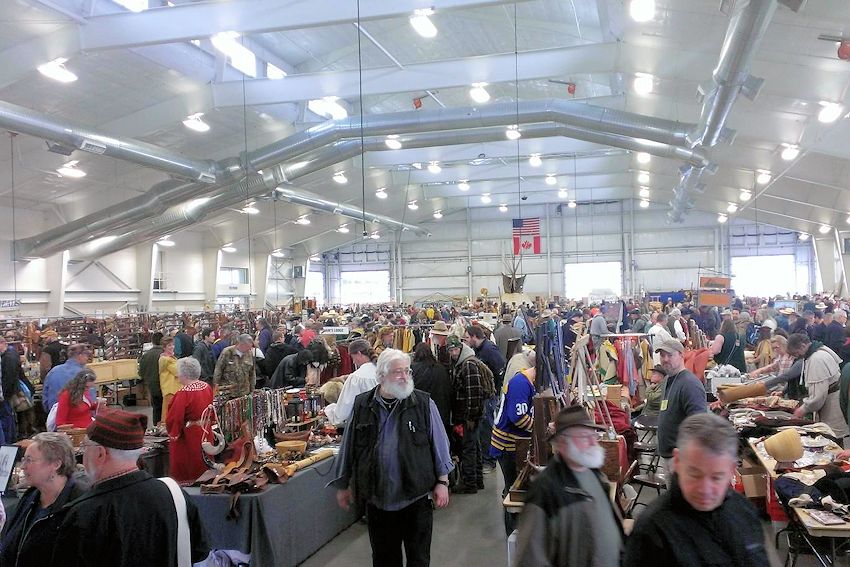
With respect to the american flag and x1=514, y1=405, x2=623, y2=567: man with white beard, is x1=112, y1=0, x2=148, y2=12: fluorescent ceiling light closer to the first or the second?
x1=514, y1=405, x2=623, y2=567: man with white beard

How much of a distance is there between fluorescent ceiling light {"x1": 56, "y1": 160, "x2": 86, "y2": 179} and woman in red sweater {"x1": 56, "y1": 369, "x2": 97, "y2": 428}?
36.5 feet

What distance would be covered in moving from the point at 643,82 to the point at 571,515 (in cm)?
1019

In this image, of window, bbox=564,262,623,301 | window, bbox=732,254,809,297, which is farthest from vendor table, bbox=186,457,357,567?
window, bbox=732,254,809,297

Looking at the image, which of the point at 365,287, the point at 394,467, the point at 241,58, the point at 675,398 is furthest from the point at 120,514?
the point at 365,287

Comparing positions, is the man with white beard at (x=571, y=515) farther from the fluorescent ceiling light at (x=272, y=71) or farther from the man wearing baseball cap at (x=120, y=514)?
the fluorescent ceiling light at (x=272, y=71)

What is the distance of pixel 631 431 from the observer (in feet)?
16.1

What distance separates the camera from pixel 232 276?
28172 millimetres

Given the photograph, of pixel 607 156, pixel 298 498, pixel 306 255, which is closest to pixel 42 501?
pixel 298 498

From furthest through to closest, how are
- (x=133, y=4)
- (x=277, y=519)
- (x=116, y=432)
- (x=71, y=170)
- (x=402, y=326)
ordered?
1. (x=71, y=170)
2. (x=402, y=326)
3. (x=133, y=4)
4. (x=277, y=519)
5. (x=116, y=432)

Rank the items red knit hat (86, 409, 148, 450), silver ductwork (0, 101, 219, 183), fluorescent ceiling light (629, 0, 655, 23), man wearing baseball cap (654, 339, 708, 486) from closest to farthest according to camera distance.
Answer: red knit hat (86, 409, 148, 450) → man wearing baseball cap (654, 339, 708, 486) → fluorescent ceiling light (629, 0, 655, 23) → silver ductwork (0, 101, 219, 183)

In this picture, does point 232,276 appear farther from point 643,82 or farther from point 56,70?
point 643,82

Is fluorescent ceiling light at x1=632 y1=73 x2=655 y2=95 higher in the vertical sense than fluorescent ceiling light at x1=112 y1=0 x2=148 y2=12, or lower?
lower

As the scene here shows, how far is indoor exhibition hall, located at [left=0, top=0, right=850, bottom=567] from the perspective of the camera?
2340 millimetres

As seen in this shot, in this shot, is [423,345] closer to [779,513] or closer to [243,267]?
[779,513]
